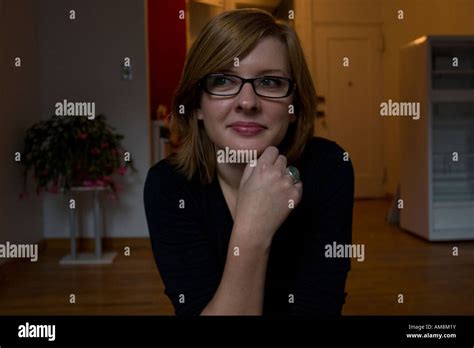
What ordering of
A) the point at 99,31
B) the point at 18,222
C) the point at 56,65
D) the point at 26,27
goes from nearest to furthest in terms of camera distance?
the point at 26,27 → the point at 18,222 → the point at 56,65 → the point at 99,31

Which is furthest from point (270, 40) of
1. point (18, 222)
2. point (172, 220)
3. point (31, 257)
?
point (31, 257)

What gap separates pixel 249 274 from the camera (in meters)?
0.46

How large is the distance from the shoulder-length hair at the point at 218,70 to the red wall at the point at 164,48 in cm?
170

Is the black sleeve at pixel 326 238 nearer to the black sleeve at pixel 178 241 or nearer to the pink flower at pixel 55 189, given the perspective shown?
the black sleeve at pixel 178 241

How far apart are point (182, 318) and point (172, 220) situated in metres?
0.09

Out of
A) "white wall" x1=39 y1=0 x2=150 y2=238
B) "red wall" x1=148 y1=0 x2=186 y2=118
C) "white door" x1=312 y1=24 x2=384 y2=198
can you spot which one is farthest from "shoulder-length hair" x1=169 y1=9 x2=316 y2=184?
"white door" x1=312 y1=24 x2=384 y2=198

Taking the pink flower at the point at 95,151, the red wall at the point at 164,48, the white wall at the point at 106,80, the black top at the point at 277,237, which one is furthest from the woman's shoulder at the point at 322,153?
the red wall at the point at 164,48

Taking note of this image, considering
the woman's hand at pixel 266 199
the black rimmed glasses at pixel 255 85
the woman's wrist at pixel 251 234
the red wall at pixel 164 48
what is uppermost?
the red wall at pixel 164 48

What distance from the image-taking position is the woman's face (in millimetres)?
456

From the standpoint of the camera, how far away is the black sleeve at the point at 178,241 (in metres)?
0.51

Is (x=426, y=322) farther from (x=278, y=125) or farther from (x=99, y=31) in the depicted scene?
(x=99, y=31)

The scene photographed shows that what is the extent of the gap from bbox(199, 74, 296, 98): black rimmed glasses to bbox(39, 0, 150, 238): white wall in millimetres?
567

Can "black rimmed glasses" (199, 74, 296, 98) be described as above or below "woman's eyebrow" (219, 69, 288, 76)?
below

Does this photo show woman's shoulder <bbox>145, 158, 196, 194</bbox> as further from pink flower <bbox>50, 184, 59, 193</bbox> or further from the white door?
the white door
